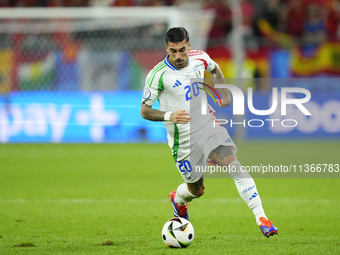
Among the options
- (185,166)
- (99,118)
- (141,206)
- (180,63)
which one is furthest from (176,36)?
(99,118)

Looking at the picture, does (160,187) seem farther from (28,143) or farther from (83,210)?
(28,143)

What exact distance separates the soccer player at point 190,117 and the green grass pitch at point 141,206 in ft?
2.27

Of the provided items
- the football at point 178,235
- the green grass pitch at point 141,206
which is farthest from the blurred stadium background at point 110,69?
the football at point 178,235

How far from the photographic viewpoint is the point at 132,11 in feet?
49.6

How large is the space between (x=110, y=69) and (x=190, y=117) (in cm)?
1029

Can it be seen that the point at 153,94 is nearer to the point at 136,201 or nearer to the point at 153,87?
the point at 153,87

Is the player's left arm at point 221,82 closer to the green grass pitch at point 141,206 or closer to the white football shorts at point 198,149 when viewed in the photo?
the white football shorts at point 198,149

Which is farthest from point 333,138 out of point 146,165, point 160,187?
point 160,187

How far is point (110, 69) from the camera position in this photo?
15742 millimetres

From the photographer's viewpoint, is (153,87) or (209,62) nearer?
(153,87)

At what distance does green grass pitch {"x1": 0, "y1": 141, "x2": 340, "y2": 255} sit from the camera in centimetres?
554

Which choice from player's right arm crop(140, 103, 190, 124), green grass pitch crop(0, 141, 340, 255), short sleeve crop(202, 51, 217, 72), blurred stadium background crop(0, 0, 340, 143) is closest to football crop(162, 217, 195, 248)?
green grass pitch crop(0, 141, 340, 255)

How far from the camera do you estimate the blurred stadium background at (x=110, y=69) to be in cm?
1511

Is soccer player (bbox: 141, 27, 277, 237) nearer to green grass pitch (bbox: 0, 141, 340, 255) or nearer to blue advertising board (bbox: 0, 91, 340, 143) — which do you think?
green grass pitch (bbox: 0, 141, 340, 255)
